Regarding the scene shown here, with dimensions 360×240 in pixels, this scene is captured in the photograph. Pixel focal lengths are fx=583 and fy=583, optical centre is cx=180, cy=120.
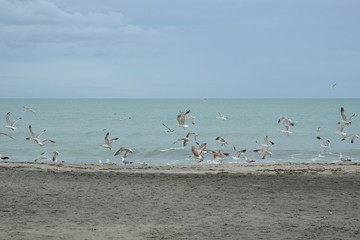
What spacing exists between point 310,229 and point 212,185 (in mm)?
5456

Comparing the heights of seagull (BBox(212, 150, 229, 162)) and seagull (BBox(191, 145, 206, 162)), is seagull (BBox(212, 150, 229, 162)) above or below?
below

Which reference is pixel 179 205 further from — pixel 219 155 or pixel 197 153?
pixel 219 155

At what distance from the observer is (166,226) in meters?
10.6

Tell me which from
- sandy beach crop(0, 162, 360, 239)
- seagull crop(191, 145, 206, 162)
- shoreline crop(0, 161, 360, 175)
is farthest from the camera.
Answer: seagull crop(191, 145, 206, 162)

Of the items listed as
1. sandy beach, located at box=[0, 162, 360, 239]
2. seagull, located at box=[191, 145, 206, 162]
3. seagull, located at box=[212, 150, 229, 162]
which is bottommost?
seagull, located at box=[212, 150, 229, 162]

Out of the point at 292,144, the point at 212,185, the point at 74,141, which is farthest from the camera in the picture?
the point at 74,141

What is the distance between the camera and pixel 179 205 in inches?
496

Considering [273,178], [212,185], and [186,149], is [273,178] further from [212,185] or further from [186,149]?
[186,149]

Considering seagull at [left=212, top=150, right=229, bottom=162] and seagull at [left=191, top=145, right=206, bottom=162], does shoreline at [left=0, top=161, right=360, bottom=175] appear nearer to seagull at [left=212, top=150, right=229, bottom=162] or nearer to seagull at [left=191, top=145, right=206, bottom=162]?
seagull at [left=191, top=145, right=206, bottom=162]

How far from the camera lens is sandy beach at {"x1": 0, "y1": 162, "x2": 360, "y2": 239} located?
10172mm

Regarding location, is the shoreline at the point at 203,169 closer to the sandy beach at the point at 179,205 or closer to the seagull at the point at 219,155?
the sandy beach at the point at 179,205

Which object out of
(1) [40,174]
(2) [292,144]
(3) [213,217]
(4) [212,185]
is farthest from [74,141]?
(3) [213,217]

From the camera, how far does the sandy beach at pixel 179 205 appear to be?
10.2m

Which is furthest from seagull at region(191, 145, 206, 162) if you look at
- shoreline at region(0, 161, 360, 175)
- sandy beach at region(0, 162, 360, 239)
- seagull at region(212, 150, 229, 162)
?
sandy beach at region(0, 162, 360, 239)
